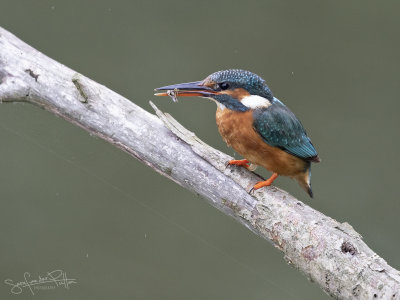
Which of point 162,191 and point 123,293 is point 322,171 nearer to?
point 162,191

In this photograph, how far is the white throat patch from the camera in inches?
108

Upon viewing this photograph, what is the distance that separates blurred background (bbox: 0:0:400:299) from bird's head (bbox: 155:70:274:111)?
3.99 feet

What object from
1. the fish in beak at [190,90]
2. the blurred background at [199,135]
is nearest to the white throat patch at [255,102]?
the fish in beak at [190,90]

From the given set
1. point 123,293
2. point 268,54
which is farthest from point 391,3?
point 123,293

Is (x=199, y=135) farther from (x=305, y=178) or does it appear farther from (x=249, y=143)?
(x=249, y=143)

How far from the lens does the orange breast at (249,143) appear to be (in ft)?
8.84

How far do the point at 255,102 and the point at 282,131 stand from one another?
0.18 m

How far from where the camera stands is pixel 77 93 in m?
2.70

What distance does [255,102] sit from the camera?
2.76m

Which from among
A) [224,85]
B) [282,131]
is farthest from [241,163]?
[224,85]
